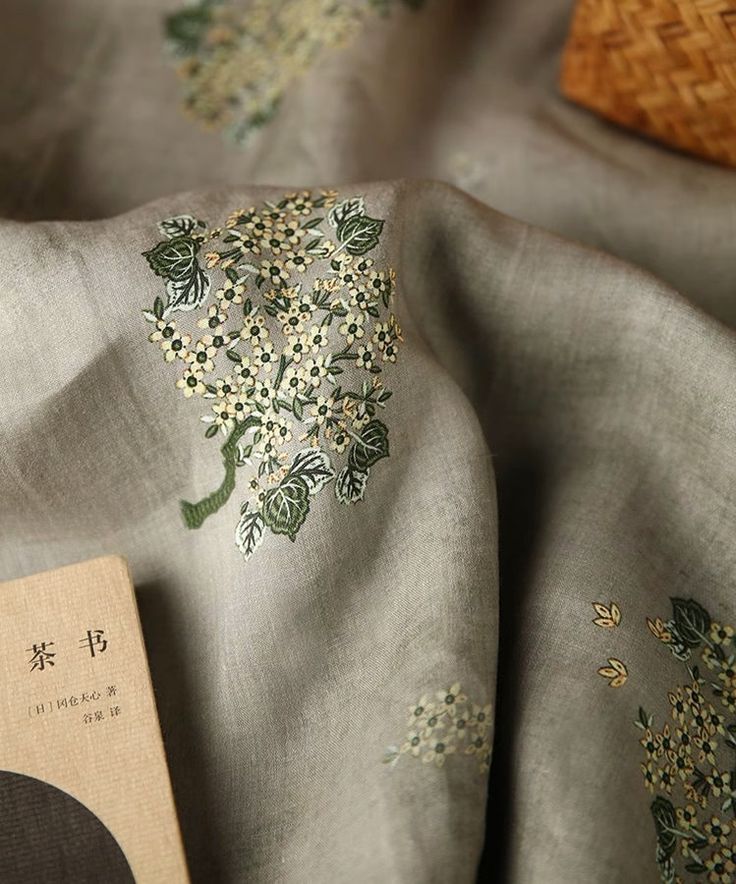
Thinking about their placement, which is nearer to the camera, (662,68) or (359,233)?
(359,233)

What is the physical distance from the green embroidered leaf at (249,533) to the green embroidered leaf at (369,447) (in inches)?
2.2

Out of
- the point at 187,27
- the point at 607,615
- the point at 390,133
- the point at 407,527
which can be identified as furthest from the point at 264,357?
the point at 187,27

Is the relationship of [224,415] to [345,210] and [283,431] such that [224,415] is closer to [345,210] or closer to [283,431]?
[283,431]

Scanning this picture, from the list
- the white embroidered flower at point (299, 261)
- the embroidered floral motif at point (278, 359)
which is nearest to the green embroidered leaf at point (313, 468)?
the embroidered floral motif at point (278, 359)

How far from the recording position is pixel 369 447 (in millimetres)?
490

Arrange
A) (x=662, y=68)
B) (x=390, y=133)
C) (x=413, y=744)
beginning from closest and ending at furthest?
(x=413, y=744) < (x=662, y=68) < (x=390, y=133)

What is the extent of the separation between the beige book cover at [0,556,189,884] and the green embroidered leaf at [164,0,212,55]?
20.4 inches

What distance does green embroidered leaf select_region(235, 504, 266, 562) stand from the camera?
1.61ft

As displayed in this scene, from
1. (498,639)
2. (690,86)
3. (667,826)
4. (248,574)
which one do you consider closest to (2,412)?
(248,574)

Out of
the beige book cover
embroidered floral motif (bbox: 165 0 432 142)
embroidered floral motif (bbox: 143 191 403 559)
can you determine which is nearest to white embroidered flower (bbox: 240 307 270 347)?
embroidered floral motif (bbox: 143 191 403 559)

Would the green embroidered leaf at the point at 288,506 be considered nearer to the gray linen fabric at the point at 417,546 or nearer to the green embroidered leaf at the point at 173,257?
Result: the gray linen fabric at the point at 417,546

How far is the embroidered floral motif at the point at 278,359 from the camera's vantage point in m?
0.49

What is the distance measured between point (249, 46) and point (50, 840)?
0.65m

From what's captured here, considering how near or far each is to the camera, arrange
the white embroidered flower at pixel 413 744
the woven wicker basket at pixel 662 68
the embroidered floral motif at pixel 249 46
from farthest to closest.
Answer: the embroidered floral motif at pixel 249 46 < the woven wicker basket at pixel 662 68 < the white embroidered flower at pixel 413 744
